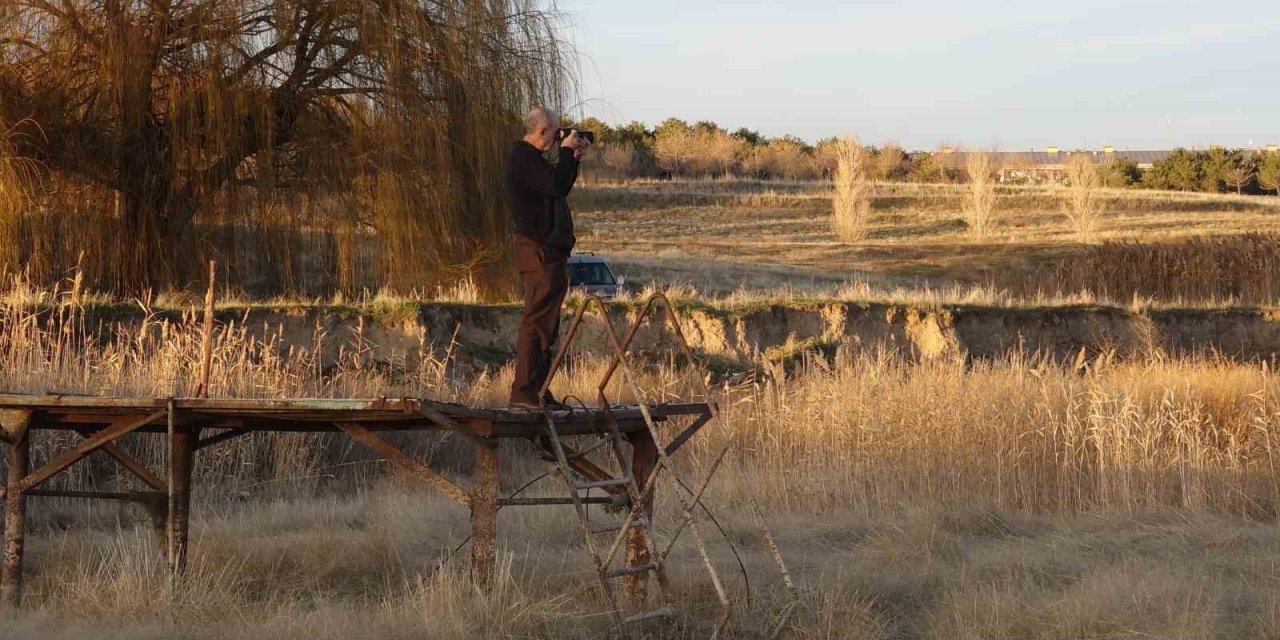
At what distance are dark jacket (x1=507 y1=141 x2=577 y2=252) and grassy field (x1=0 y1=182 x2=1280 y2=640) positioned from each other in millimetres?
1822

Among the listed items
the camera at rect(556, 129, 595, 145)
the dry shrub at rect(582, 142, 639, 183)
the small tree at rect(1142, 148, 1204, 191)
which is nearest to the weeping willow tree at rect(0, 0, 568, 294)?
the camera at rect(556, 129, 595, 145)

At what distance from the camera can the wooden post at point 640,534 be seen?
27.7ft

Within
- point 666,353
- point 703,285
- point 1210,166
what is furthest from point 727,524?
point 1210,166

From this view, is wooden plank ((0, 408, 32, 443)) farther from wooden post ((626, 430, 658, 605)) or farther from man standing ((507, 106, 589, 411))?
wooden post ((626, 430, 658, 605))

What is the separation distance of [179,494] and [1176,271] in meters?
35.9

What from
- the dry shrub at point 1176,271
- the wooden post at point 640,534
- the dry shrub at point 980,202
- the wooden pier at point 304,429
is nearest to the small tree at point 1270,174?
the dry shrub at point 980,202

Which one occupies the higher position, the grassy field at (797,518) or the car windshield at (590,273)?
the car windshield at (590,273)

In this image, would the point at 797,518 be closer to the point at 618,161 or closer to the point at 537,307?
the point at 537,307

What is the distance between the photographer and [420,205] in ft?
70.6

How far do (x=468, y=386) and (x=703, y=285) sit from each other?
22004 mm

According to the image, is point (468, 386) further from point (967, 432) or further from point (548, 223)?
point (548, 223)

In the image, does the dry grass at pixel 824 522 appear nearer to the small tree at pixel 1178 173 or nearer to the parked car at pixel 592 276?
the parked car at pixel 592 276

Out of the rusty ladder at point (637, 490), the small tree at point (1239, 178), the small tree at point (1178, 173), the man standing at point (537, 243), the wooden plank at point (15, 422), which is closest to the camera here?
the rusty ladder at point (637, 490)

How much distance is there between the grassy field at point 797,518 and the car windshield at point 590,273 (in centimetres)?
905
